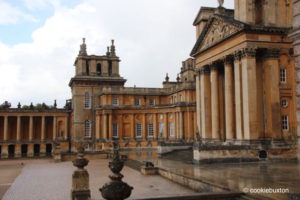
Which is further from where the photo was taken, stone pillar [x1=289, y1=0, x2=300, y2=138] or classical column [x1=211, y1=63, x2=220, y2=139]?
classical column [x1=211, y1=63, x2=220, y2=139]

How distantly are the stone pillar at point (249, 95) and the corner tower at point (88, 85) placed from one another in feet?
116

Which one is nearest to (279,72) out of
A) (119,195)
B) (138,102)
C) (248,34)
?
(248,34)

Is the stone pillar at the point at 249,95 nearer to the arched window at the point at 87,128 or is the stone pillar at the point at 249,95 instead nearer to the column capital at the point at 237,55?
the column capital at the point at 237,55

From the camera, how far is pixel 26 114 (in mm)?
63219

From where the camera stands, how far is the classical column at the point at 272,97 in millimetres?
29453

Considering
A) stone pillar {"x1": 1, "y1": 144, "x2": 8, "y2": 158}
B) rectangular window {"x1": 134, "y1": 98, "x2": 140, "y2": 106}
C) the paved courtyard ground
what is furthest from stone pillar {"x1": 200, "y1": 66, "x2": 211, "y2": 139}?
stone pillar {"x1": 1, "y1": 144, "x2": 8, "y2": 158}

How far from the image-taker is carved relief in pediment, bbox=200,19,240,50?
31.5m

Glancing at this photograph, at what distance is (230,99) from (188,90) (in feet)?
84.7

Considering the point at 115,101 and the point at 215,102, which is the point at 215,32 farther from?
the point at 115,101

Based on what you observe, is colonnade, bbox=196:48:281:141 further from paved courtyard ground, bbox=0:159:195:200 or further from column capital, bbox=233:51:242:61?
paved courtyard ground, bbox=0:159:195:200

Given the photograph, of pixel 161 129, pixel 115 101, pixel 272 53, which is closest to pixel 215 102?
pixel 272 53

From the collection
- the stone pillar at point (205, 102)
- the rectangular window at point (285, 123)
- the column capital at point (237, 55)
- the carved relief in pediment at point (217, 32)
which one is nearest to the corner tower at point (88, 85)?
the stone pillar at point (205, 102)

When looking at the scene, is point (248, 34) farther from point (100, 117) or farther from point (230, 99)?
point (100, 117)

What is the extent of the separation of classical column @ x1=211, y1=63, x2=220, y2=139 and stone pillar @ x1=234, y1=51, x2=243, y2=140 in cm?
434
